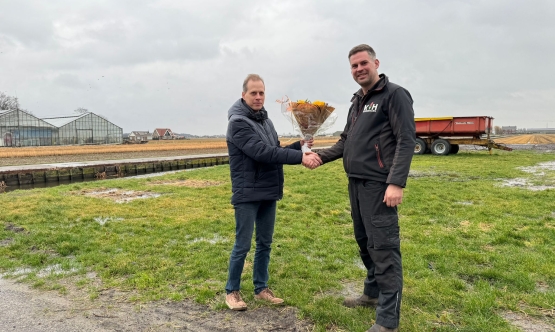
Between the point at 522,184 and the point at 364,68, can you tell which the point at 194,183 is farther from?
the point at 364,68

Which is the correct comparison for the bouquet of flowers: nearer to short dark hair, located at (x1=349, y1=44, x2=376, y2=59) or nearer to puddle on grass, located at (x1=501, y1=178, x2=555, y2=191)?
short dark hair, located at (x1=349, y1=44, x2=376, y2=59)

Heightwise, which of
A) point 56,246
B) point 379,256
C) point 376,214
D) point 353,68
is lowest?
point 56,246

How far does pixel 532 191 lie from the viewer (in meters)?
9.40

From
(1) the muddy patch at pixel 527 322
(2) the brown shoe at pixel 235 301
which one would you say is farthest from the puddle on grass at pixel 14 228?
(1) the muddy patch at pixel 527 322

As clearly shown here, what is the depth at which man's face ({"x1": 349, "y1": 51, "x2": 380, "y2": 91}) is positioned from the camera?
2957 millimetres

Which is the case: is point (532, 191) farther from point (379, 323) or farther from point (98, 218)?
point (98, 218)

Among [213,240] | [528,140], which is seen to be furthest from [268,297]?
[528,140]

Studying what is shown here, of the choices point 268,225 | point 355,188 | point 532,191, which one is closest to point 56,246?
point 268,225

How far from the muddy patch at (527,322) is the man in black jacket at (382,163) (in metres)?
1.11

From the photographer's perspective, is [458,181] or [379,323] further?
[458,181]

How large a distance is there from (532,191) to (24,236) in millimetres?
11232

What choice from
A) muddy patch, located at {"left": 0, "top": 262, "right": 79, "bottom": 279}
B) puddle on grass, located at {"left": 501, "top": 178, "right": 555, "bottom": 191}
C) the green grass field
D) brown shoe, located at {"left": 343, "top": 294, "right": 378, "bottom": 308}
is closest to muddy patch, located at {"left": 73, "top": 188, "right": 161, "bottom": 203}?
the green grass field

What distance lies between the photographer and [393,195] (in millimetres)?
2732

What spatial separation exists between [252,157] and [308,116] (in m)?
1.14
